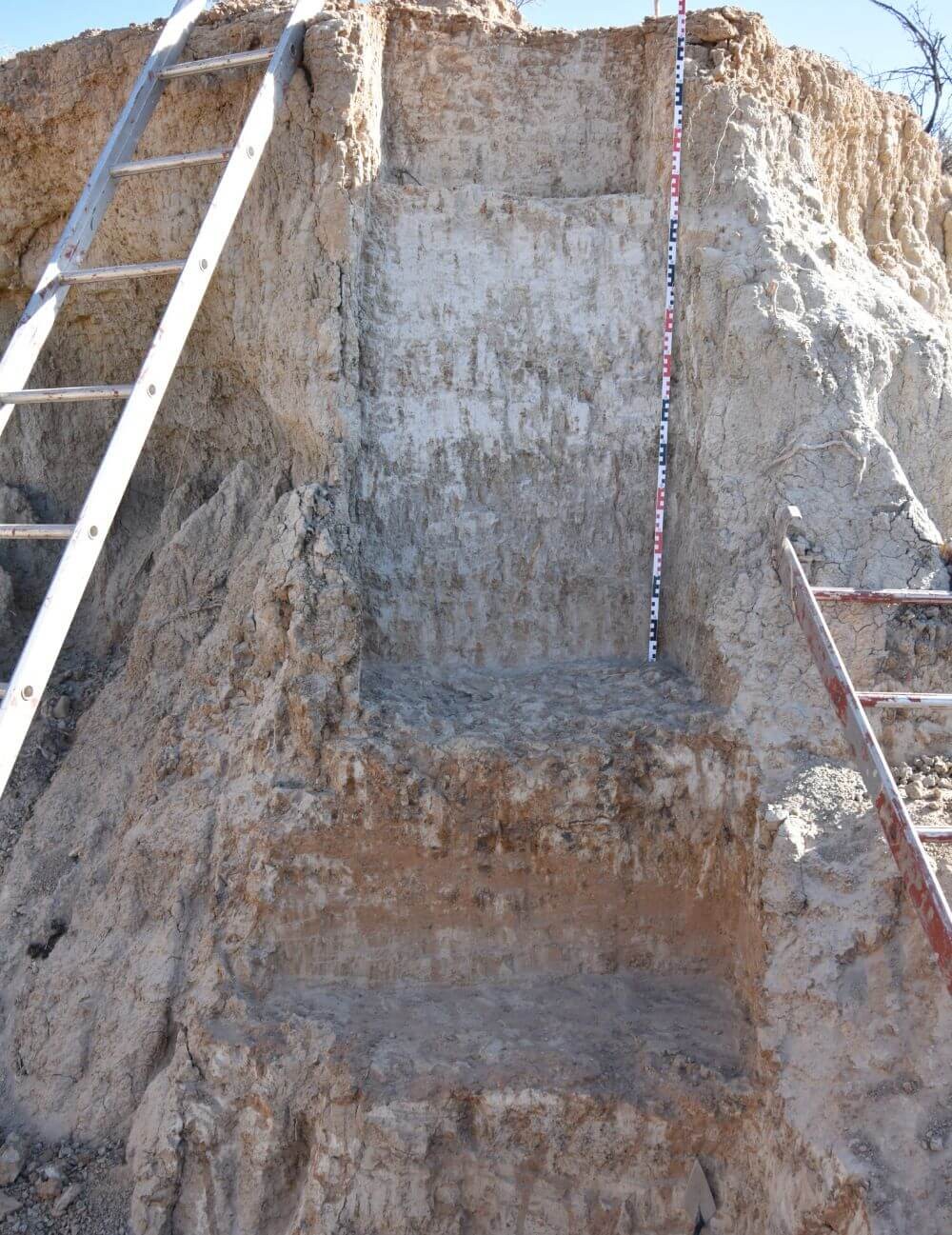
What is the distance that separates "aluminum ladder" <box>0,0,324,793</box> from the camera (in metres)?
4.22

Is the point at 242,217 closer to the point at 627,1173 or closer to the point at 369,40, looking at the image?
the point at 369,40

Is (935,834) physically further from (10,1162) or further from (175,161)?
(175,161)

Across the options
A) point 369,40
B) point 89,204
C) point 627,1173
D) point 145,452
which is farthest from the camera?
point 145,452

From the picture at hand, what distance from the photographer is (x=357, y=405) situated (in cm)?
601

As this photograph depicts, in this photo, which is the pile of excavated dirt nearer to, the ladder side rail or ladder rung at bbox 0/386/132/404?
the ladder side rail

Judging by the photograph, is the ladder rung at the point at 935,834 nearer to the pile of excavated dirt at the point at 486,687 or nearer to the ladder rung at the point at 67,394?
the pile of excavated dirt at the point at 486,687

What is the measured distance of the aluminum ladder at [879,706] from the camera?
374cm

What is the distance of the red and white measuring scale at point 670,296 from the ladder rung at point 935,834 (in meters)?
2.26

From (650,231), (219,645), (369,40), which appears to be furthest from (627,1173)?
(369,40)

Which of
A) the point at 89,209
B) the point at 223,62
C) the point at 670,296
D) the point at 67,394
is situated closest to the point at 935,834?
the point at 670,296

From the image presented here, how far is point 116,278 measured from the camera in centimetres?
552

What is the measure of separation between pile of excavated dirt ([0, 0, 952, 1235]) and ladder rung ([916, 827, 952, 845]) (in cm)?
61

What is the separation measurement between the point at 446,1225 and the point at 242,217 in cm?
481

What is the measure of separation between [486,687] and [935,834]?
234 centimetres
